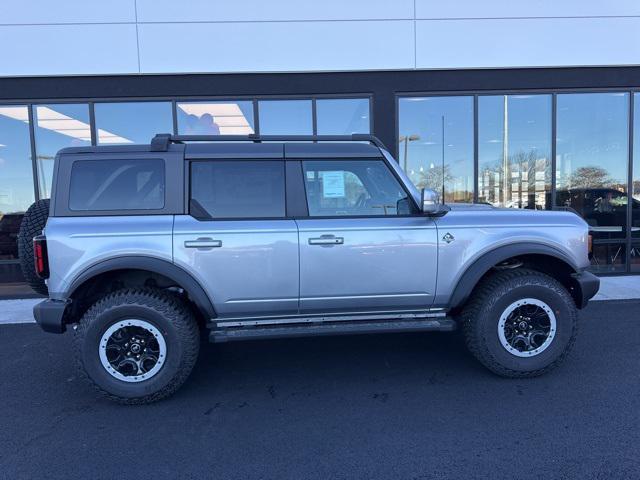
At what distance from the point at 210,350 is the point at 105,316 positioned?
4.99 ft

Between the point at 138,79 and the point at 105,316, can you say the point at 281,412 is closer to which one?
the point at 105,316

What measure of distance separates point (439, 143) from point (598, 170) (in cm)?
307

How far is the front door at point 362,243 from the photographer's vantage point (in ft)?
11.3

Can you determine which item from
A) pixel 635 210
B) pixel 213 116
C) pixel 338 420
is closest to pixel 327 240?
pixel 338 420

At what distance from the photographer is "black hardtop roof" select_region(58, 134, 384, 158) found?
3.50 metres

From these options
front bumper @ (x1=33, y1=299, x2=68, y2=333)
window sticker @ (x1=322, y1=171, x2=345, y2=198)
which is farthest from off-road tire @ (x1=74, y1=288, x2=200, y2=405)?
window sticker @ (x1=322, y1=171, x2=345, y2=198)

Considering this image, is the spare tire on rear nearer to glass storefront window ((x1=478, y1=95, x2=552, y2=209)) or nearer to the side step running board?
the side step running board

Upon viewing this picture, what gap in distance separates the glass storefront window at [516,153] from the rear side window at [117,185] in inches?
248

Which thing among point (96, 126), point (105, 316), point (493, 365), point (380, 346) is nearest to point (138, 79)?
point (96, 126)

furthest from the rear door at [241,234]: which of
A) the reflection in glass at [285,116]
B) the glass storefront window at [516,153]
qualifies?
the glass storefront window at [516,153]

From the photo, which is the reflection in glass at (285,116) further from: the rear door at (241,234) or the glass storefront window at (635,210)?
the glass storefront window at (635,210)

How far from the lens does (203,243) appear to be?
11.0 ft

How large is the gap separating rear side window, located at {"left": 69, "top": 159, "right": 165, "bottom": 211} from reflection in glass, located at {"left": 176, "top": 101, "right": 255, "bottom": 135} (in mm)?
4404

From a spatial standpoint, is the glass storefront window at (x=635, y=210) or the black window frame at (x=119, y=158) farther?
the glass storefront window at (x=635, y=210)
